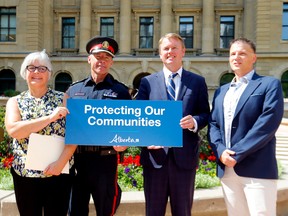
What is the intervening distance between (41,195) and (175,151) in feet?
4.53

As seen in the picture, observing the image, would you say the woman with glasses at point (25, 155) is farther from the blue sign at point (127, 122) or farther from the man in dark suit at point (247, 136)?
the man in dark suit at point (247, 136)

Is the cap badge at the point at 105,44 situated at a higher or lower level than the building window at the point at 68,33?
lower

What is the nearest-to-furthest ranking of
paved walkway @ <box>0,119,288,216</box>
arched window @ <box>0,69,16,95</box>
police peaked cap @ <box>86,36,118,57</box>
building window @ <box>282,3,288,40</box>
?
→ police peaked cap @ <box>86,36,118,57</box>
paved walkway @ <box>0,119,288,216</box>
building window @ <box>282,3,288,40</box>
arched window @ <box>0,69,16,95</box>

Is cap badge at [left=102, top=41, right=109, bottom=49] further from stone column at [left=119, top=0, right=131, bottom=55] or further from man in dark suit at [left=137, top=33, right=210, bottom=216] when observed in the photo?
stone column at [left=119, top=0, right=131, bottom=55]

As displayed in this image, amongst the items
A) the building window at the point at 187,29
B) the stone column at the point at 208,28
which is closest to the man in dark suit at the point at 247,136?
the stone column at the point at 208,28

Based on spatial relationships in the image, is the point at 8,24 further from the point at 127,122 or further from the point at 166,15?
the point at 127,122

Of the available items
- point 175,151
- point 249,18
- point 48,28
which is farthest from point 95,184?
point 48,28

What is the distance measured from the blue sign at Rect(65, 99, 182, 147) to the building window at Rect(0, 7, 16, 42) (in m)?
31.4

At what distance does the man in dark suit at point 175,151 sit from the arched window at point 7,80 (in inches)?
1212

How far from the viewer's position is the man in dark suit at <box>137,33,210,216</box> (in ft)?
11.0

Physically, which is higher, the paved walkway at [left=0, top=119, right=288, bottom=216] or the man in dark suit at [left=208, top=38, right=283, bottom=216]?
the man in dark suit at [left=208, top=38, right=283, bottom=216]

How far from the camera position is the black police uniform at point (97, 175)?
341 centimetres

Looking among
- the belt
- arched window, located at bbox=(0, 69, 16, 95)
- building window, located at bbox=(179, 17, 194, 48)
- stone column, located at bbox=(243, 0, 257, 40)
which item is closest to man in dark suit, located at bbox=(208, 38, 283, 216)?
the belt

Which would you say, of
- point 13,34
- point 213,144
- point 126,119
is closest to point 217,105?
point 213,144
